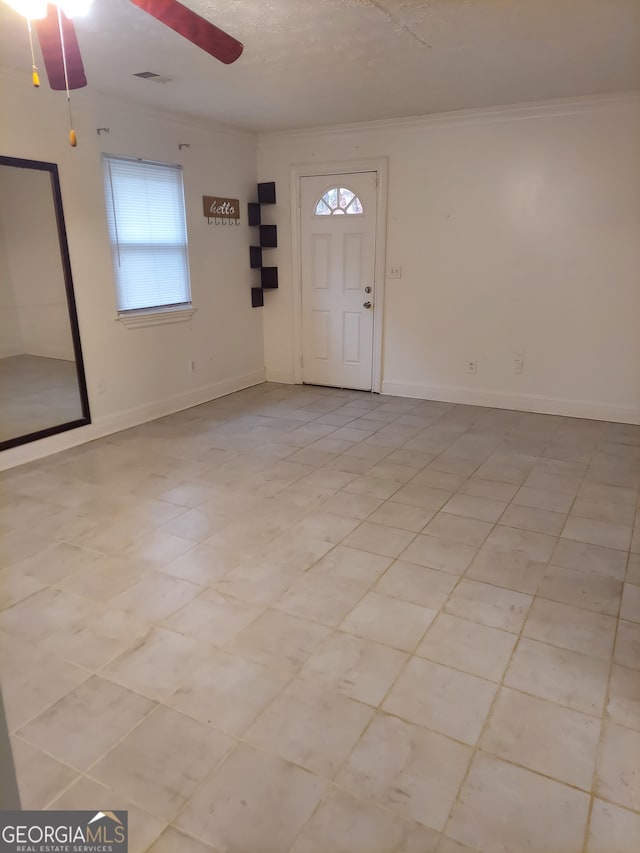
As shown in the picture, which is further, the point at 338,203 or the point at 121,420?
the point at 338,203

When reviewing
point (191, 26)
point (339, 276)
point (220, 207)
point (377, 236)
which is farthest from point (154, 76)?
point (339, 276)

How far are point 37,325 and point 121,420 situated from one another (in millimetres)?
965

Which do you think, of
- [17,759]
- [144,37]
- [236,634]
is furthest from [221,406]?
[17,759]

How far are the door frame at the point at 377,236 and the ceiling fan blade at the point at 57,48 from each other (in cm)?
335

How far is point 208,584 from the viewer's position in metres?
2.58

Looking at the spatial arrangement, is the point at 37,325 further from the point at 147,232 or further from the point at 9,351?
the point at 147,232

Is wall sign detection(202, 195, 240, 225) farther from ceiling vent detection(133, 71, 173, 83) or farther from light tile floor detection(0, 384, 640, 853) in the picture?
light tile floor detection(0, 384, 640, 853)

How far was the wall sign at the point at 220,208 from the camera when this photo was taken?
17.5 feet

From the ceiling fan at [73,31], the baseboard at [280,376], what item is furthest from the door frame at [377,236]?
the ceiling fan at [73,31]

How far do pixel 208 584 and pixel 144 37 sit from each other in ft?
9.37

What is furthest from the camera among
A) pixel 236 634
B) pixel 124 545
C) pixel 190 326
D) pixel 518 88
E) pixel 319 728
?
pixel 190 326

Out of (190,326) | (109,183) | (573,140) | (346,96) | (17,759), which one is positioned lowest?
(17,759)

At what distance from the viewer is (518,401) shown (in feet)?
17.3

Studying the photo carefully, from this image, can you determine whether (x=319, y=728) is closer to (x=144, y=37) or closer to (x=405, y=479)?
(x=405, y=479)
